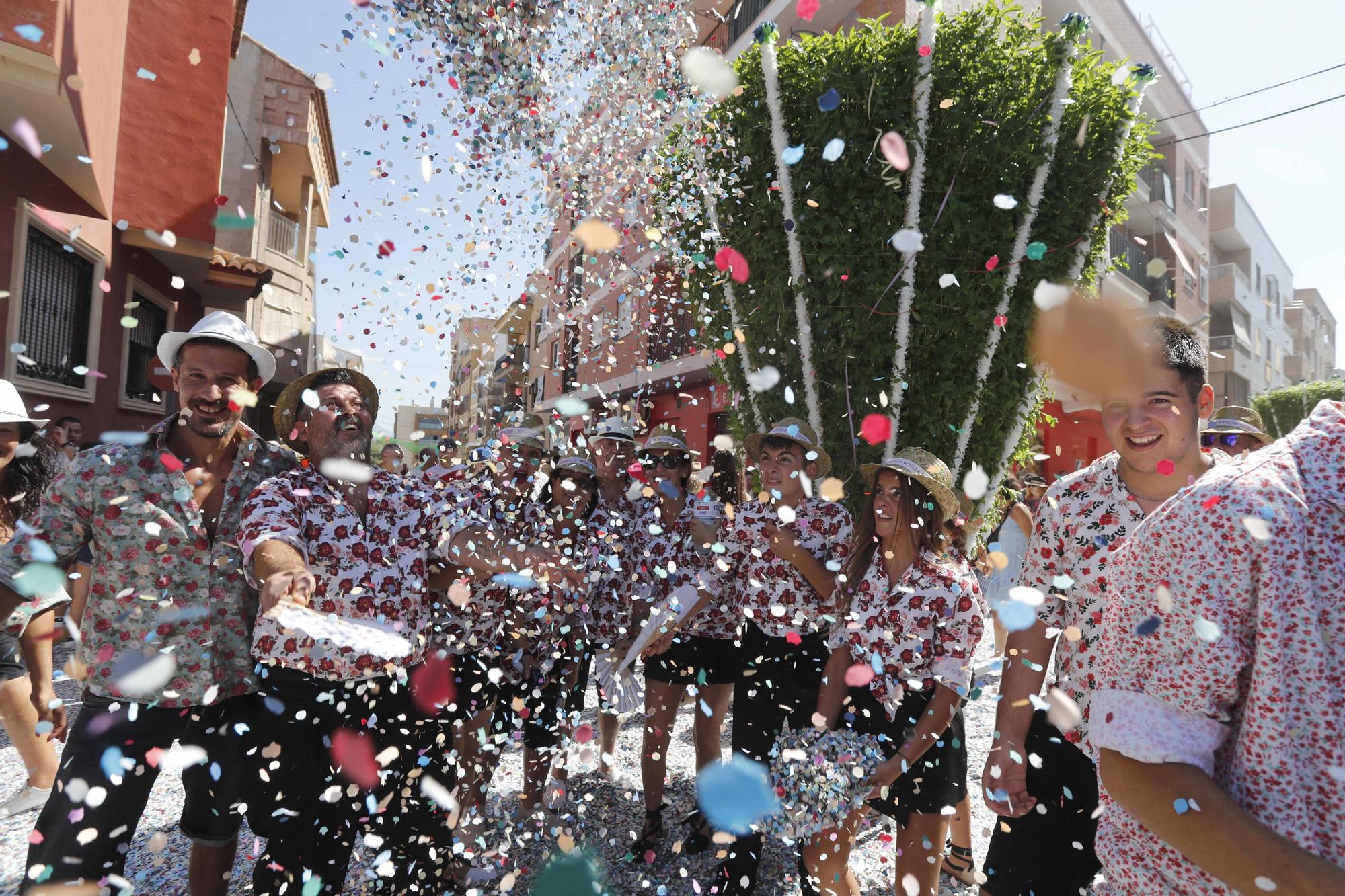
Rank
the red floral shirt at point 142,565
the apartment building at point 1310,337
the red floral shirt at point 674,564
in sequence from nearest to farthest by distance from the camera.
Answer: the red floral shirt at point 142,565
the red floral shirt at point 674,564
the apartment building at point 1310,337

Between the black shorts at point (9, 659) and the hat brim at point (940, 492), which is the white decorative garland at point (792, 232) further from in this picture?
the black shorts at point (9, 659)

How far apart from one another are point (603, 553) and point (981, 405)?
110 inches

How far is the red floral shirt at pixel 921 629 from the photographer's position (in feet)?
8.05

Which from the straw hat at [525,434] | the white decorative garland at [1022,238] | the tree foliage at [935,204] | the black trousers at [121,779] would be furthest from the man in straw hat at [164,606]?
the white decorative garland at [1022,238]

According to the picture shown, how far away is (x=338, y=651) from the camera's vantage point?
88.0 inches

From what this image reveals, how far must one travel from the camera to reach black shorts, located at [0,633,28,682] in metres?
3.29

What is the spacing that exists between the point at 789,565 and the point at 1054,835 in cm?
130

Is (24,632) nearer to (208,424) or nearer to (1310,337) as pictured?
(208,424)

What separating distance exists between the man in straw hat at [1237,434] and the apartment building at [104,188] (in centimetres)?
576

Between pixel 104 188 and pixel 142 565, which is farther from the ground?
pixel 104 188

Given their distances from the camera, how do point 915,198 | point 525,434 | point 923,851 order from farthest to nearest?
1. point 915,198
2. point 525,434
3. point 923,851

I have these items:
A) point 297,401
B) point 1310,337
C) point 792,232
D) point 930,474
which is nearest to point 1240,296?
point 1310,337

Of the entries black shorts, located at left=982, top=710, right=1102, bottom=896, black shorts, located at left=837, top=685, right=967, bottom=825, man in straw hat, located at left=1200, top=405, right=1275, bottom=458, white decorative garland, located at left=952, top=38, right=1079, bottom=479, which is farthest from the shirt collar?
white decorative garland, located at left=952, top=38, right=1079, bottom=479

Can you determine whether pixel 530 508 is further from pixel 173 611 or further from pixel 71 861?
pixel 71 861
